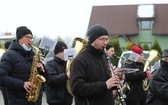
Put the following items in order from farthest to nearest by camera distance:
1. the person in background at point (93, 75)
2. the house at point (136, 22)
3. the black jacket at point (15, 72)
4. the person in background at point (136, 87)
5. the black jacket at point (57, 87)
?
the house at point (136, 22) → the person in background at point (136, 87) → the black jacket at point (57, 87) → the black jacket at point (15, 72) → the person in background at point (93, 75)

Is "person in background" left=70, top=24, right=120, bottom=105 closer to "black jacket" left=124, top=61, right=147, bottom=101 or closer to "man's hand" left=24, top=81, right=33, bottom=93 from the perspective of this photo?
"man's hand" left=24, top=81, right=33, bottom=93

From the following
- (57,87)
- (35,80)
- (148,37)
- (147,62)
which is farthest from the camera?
(148,37)

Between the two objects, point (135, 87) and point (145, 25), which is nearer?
point (135, 87)

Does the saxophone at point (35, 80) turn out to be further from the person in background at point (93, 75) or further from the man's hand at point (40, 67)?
the person in background at point (93, 75)

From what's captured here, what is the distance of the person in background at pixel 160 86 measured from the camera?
550 centimetres

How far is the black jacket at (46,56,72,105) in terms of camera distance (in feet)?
20.6

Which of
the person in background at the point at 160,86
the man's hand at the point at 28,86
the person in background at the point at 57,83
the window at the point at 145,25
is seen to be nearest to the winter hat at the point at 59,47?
the person in background at the point at 57,83

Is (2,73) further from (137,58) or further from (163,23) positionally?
(163,23)

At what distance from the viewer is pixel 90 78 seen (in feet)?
14.8

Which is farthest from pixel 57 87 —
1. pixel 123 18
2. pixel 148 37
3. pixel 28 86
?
pixel 123 18

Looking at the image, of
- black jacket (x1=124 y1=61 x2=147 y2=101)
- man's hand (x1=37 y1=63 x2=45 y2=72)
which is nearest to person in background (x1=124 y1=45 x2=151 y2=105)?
black jacket (x1=124 y1=61 x2=147 y2=101)

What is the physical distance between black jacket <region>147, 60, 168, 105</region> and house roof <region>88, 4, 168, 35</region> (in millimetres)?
33282

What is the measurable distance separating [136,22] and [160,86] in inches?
1352

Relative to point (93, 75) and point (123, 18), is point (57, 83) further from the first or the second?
point (123, 18)
